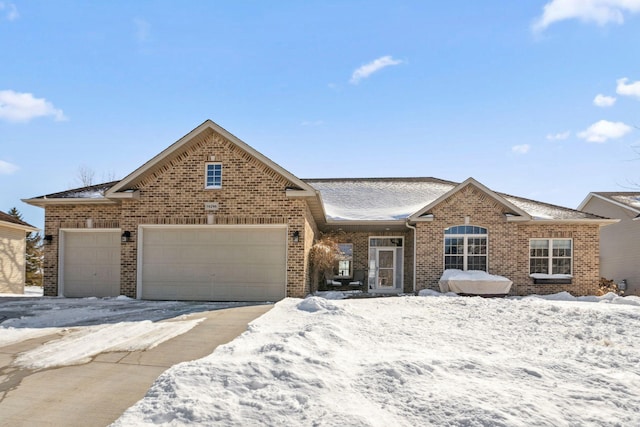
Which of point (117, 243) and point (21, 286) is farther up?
point (117, 243)

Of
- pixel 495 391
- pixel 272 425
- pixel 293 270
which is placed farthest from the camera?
pixel 293 270

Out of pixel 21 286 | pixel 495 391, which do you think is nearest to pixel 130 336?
pixel 495 391

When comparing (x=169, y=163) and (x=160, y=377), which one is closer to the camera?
(x=160, y=377)

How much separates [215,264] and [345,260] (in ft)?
24.4

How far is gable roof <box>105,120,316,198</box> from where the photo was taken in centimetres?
1345

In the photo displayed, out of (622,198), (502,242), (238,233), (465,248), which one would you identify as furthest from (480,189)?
(622,198)

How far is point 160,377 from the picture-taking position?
5121 millimetres

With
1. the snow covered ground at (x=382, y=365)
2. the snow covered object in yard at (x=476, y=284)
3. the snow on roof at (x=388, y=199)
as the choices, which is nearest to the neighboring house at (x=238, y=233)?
the snow on roof at (x=388, y=199)

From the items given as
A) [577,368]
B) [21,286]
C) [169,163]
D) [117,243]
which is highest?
[169,163]

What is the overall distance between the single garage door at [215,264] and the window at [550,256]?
31.0ft

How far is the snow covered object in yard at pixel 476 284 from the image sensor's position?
48.6ft

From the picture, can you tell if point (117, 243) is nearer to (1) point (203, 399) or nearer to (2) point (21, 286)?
(2) point (21, 286)

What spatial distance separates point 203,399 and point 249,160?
10.1 m

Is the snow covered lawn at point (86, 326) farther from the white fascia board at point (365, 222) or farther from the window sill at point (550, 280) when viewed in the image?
the window sill at point (550, 280)
